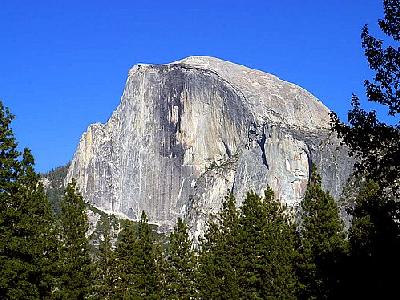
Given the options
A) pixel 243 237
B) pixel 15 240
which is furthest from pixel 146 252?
pixel 15 240

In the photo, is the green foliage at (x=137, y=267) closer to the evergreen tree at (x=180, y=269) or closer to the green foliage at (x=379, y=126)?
the evergreen tree at (x=180, y=269)

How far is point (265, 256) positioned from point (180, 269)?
11.0 m

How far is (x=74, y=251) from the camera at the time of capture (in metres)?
45.4

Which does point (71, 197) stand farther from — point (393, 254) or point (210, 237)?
point (393, 254)

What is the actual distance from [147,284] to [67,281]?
32.9ft

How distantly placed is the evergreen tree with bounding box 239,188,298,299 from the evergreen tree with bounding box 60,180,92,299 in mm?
11895

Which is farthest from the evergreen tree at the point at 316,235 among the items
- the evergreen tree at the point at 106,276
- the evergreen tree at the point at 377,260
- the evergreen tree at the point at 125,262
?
the evergreen tree at the point at 106,276

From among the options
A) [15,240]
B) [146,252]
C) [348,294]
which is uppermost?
[146,252]

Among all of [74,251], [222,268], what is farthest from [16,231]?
[222,268]

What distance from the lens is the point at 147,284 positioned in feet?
171

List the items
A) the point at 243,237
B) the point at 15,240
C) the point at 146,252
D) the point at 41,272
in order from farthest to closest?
the point at 146,252, the point at 243,237, the point at 41,272, the point at 15,240

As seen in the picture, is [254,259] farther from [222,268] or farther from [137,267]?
[137,267]

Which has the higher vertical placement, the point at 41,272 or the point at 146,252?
the point at 146,252

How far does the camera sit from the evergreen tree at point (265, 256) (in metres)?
46.4
